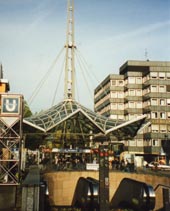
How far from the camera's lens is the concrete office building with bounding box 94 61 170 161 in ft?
214

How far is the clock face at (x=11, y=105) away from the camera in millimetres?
26547

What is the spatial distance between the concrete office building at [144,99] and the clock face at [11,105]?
118 ft

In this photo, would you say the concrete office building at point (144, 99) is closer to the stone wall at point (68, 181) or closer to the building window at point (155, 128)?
the building window at point (155, 128)

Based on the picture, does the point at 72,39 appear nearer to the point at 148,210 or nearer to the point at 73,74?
the point at 73,74

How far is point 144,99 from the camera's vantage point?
69500 millimetres

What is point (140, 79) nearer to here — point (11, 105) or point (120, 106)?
point (120, 106)

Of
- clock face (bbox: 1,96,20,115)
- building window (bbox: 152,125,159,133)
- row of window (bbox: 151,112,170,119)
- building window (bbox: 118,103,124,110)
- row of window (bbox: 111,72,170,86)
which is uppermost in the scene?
row of window (bbox: 111,72,170,86)

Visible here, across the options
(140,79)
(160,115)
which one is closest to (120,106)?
(140,79)

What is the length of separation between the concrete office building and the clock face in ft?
118

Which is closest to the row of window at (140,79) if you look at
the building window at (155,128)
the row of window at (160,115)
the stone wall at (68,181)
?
the row of window at (160,115)

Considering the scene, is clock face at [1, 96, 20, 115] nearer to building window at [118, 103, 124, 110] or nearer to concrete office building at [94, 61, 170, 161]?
concrete office building at [94, 61, 170, 161]

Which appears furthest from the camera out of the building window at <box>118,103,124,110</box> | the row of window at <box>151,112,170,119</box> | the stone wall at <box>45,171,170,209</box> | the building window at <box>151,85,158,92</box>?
the building window at <box>118,103,124,110</box>

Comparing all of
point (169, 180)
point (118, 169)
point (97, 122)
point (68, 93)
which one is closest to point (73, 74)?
point (68, 93)

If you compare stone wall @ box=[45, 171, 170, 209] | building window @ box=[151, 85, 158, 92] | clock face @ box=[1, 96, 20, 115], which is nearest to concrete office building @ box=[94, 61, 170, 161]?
building window @ box=[151, 85, 158, 92]
